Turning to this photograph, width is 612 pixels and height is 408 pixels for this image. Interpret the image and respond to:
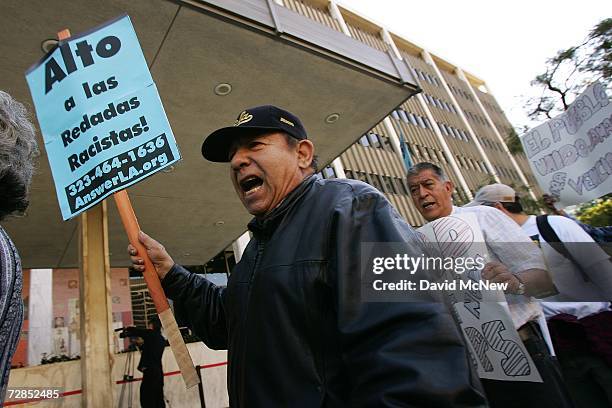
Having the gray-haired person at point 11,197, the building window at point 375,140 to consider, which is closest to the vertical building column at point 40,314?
the gray-haired person at point 11,197

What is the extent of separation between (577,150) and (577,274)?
2217 mm

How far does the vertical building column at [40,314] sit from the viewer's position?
11547 mm

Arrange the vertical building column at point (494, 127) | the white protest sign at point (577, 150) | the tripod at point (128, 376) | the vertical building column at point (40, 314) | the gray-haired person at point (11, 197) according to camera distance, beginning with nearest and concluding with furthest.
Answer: the gray-haired person at point (11, 197)
the white protest sign at point (577, 150)
the tripod at point (128, 376)
the vertical building column at point (40, 314)
the vertical building column at point (494, 127)

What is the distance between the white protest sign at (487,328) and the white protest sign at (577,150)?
8.46ft

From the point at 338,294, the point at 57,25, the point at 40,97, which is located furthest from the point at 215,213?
the point at 338,294

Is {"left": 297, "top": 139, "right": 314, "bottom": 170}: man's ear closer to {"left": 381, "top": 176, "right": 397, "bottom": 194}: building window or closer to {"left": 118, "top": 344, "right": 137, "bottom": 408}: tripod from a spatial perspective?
{"left": 118, "top": 344, "right": 137, "bottom": 408}: tripod

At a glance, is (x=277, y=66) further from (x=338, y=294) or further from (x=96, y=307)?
(x=338, y=294)

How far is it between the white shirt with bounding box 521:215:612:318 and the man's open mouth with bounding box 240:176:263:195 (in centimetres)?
193

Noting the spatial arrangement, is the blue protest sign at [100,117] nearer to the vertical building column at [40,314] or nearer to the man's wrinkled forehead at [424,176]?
the man's wrinkled forehead at [424,176]

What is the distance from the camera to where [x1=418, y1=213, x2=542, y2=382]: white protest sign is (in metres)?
1.84

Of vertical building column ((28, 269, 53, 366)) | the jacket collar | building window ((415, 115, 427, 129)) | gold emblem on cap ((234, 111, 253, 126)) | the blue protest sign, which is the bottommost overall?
the jacket collar

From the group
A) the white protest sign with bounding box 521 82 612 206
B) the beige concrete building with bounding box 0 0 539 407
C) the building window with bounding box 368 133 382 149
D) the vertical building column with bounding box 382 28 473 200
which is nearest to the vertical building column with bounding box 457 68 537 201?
the vertical building column with bounding box 382 28 473 200

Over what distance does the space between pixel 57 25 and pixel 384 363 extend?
16.7 ft

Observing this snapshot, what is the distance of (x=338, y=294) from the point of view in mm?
1041
